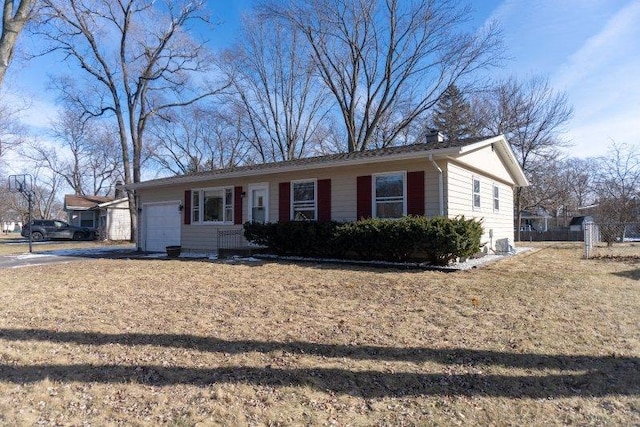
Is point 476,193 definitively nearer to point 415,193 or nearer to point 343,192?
point 415,193

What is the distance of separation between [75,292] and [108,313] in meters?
1.77

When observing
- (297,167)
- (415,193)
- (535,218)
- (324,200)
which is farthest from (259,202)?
(535,218)

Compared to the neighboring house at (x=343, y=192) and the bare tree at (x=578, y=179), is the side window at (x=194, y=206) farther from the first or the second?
the bare tree at (x=578, y=179)

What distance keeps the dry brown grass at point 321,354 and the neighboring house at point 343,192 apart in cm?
395

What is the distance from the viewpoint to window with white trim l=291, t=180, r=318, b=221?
41.0 feet

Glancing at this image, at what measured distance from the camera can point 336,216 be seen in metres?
12.0

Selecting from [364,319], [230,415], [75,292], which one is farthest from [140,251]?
[230,415]

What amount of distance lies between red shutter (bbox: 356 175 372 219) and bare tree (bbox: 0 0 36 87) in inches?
316

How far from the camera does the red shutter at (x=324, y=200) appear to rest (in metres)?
12.1

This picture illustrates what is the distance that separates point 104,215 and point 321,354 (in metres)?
29.9

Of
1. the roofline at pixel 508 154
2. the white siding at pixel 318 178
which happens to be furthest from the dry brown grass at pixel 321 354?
the roofline at pixel 508 154

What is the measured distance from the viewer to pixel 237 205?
14125 millimetres

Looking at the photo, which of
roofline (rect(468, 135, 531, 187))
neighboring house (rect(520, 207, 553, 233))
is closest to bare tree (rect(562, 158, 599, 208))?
neighboring house (rect(520, 207, 553, 233))

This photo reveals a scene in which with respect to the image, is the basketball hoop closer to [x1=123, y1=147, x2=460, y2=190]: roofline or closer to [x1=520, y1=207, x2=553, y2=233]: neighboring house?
[x1=123, y1=147, x2=460, y2=190]: roofline
